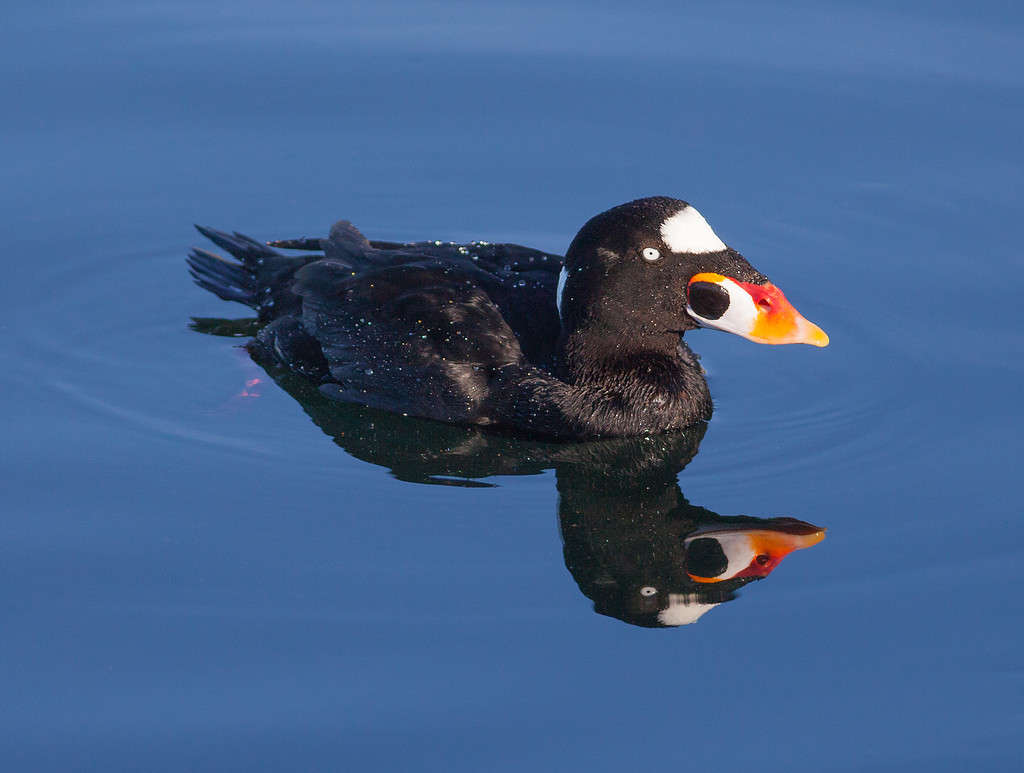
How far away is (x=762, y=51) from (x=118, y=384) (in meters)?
4.40

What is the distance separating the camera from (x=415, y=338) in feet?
20.6

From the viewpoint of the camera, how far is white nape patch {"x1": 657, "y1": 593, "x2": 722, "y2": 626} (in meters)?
5.05

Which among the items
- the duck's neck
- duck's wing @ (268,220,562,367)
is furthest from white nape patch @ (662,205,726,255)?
duck's wing @ (268,220,562,367)

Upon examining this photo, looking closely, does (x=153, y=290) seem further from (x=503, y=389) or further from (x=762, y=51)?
(x=762, y=51)

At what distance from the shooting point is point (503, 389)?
619 cm

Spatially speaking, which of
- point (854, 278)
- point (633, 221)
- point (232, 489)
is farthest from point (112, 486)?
point (854, 278)

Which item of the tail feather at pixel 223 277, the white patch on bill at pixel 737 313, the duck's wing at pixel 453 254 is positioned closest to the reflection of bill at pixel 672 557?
the white patch on bill at pixel 737 313

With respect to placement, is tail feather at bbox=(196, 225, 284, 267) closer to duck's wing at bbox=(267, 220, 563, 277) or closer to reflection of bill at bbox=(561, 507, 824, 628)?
duck's wing at bbox=(267, 220, 563, 277)

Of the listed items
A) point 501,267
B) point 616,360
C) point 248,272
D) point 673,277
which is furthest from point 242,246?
point 673,277

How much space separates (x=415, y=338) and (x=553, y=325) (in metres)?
0.58

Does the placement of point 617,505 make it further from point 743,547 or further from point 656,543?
point 743,547

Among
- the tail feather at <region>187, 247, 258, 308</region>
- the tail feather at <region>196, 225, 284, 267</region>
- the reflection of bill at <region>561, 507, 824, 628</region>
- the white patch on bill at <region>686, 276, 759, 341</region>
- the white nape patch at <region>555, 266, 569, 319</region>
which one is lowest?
the reflection of bill at <region>561, 507, 824, 628</region>

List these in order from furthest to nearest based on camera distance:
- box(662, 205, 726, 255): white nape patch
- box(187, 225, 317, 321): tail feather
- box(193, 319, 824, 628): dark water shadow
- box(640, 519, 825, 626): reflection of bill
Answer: box(187, 225, 317, 321): tail feather → box(662, 205, 726, 255): white nape patch → box(193, 319, 824, 628): dark water shadow → box(640, 519, 825, 626): reflection of bill

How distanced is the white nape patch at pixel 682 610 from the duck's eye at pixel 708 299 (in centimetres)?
132
